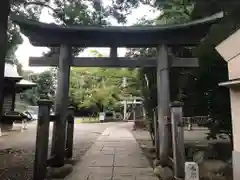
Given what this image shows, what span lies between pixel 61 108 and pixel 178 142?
A: 2.77m

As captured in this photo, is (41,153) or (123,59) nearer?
(41,153)

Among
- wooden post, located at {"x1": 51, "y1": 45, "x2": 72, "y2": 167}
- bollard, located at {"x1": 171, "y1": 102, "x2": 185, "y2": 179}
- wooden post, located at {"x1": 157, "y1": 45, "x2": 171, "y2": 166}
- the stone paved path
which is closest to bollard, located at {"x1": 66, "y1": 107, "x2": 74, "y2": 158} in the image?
the stone paved path

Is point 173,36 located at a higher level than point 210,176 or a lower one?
higher

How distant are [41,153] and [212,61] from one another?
18.4ft

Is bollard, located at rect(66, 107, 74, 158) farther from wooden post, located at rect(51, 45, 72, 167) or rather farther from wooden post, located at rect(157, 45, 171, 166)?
wooden post, located at rect(157, 45, 171, 166)

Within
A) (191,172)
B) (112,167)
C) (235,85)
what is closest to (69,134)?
(112,167)

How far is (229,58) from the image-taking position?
517 centimetres

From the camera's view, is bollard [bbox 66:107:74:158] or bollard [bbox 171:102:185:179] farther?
bollard [bbox 66:107:74:158]

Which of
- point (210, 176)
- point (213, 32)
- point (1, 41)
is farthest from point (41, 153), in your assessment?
point (213, 32)

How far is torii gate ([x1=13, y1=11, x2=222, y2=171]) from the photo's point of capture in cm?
613

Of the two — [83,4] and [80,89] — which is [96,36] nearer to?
[83,4]

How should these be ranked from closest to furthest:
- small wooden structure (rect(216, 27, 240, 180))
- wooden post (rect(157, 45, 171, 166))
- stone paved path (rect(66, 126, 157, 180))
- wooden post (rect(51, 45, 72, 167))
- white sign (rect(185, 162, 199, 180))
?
white sign (rect(185, 162, 199, 180))
small wooden structure (rect(216, 27, 240, 180))
stone paved path (rect(66, 126, 157, 180))
wooden post (rect(51, 45, 72, 167))
wooden post (rect(157, 45, 171, 166))

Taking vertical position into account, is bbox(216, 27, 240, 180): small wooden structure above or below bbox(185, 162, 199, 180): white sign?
above

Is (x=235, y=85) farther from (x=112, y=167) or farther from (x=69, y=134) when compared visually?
(x=69, y=134)
